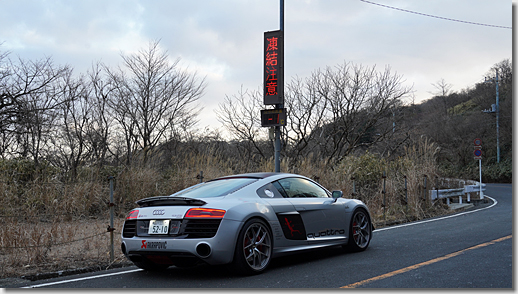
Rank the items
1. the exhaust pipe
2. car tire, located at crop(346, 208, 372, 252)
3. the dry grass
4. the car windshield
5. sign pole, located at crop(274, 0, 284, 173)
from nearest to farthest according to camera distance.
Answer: the exhaust pipe < the car windshield < the dry grass < car tire, located at crop(346, 208, 372, 252) < sign pole, located at crop(274, 0, 284, 173)

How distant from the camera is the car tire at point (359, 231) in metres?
8.00

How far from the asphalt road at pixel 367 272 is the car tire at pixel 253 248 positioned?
14 centimetres

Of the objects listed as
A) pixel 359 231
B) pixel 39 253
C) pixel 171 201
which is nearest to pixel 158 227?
pixel 171 201

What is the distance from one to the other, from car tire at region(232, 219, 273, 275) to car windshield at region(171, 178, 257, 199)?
2.18 feet

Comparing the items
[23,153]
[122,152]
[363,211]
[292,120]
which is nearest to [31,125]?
[23,153]

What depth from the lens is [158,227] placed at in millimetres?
6027

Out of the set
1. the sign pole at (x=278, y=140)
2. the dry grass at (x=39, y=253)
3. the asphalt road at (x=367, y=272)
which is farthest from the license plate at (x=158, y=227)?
the sign pole at (x=278, y=140)

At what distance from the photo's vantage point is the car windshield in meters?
6.65

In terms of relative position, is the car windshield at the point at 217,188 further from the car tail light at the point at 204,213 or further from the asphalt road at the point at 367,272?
the asphalt road at the point at 367,272

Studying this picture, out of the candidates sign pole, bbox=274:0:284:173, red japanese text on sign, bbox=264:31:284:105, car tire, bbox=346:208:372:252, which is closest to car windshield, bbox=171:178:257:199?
car tire, bbox=346:208:372:252

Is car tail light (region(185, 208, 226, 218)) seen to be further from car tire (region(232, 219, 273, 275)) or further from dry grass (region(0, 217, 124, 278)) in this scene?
dry grass (region(0, 217, 124, 278))

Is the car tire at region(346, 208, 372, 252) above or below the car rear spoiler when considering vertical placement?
below

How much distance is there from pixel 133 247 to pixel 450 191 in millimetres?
14390

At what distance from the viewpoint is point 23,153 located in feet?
58.1
